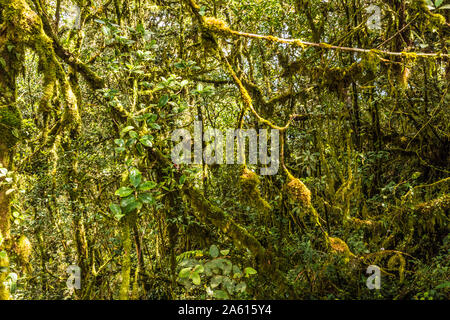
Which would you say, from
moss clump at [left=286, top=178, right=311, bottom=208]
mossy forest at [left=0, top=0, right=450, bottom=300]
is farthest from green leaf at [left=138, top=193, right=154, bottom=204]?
moss clump at [left=286, top=178, right=311, bottom=208]

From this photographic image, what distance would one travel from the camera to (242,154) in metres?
3.70

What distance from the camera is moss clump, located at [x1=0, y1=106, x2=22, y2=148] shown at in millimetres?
2113

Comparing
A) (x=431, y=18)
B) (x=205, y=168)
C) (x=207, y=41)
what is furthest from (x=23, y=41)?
(x=431, y=18)

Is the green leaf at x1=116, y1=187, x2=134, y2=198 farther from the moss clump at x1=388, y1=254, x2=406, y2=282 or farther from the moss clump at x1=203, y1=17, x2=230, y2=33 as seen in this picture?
the moss clump at x1=388, y1=254, x2=406, y2=282

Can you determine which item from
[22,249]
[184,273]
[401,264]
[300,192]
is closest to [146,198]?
[184,273]

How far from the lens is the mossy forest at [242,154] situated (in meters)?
2.57

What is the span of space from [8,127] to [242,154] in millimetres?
2399

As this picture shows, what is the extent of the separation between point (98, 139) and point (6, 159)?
2.36m

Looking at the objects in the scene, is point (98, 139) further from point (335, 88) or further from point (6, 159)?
point (335, 88)

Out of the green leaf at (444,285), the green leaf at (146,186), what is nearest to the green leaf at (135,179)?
the green leaf at (146,186)

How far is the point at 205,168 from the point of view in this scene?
475 cm

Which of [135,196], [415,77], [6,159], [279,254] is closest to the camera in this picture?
[135,196]

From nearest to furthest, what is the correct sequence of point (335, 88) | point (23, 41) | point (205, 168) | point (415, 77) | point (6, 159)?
1. point (6, 159)
2. point (23, 41)
3. point (335, 88)
4. point (415, 77)
5. point (205, 168)

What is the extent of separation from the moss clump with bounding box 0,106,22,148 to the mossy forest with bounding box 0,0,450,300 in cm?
1
